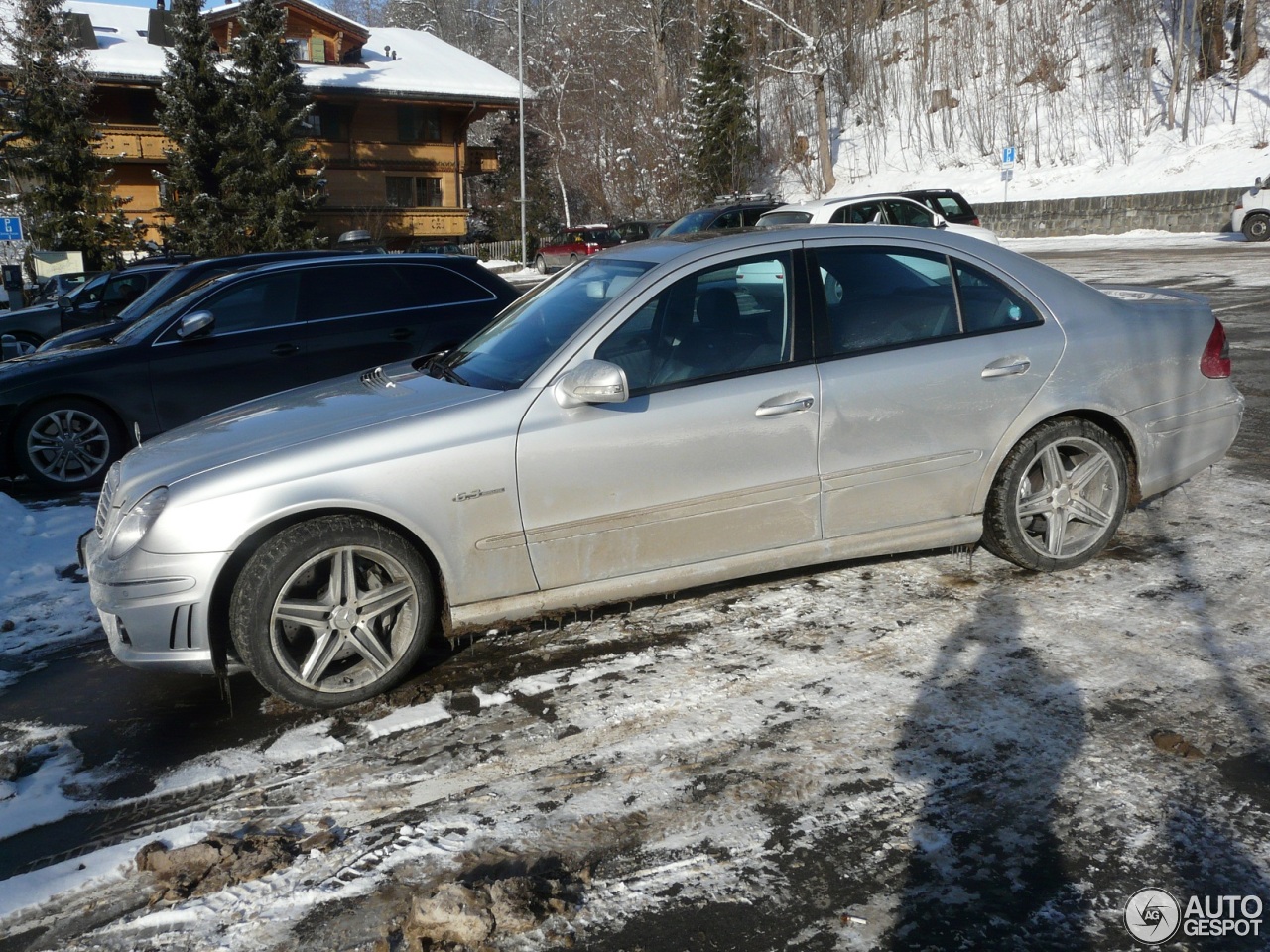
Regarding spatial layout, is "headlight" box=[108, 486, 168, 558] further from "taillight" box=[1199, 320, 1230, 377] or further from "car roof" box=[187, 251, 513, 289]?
"car roof" box=[187, 251, 513, 289]

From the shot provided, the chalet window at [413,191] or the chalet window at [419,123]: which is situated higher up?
the chalet window at [419,123]

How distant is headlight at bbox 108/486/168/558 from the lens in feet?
13.1

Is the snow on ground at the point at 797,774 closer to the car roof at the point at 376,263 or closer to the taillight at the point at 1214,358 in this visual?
the taillight at the point at 1214,358

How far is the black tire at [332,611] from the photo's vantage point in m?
3.99

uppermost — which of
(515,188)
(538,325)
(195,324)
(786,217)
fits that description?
(515,188)

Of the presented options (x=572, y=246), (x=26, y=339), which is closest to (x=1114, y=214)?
(x=572, y=246)

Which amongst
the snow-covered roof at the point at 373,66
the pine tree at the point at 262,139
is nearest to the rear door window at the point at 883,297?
the pine tree at the point at 262,139

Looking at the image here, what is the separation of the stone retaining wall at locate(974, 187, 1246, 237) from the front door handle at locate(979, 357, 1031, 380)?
32.7 meters

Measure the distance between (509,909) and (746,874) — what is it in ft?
2.11

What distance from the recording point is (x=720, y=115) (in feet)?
160

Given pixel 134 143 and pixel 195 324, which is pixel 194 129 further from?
pixel 195 324

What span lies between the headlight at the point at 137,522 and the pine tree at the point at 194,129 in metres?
34.8

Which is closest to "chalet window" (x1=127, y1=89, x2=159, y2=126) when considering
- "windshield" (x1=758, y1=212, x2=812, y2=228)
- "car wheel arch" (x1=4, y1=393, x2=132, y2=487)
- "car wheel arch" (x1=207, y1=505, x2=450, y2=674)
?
"windshield" (x1=758, y1=212, x2=812, y2=228)

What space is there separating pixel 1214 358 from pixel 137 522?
195 inches
